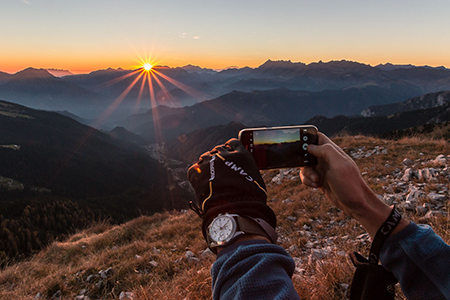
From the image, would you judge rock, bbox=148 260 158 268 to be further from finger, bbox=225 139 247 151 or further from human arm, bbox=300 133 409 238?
human arm, bbox=300 133 409 238

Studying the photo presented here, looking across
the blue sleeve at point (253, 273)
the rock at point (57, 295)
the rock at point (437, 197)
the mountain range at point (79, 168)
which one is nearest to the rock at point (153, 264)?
the rock at point (57, 295)

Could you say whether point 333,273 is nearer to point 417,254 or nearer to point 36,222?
point 417,254

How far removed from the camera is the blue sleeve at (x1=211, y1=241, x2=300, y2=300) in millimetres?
1019

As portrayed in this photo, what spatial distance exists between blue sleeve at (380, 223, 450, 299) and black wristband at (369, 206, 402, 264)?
0.11 ft

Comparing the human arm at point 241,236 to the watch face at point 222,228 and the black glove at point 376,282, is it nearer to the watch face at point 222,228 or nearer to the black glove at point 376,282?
the watch face at point 222,228

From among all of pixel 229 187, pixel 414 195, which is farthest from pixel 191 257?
pixel 414 195

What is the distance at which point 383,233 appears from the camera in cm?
157

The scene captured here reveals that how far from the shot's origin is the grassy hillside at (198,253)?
2911 mm

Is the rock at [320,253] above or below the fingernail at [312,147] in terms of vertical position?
below

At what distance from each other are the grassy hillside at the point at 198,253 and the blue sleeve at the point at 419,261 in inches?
39.3

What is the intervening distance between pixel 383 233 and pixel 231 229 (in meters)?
1.15

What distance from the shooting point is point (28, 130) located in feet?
538

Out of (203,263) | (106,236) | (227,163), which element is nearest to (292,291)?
(227,163)

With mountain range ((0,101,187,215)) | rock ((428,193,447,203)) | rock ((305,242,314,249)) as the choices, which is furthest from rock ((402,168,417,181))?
mountain range ((0,101,187,215))
